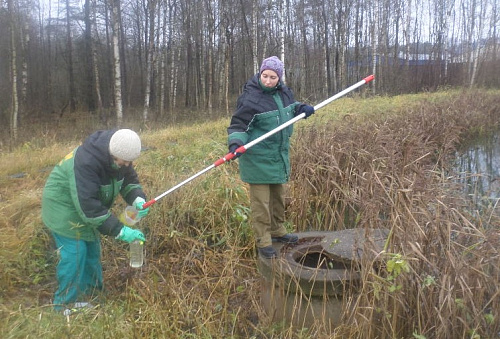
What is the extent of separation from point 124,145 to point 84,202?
45cm

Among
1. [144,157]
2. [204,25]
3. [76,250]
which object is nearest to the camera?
[76,250]

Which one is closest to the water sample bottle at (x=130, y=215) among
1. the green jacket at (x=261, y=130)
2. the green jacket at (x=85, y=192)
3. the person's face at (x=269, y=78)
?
the green jacket at (x=85, y=192)

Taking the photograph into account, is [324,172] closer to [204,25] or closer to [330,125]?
[330,125]

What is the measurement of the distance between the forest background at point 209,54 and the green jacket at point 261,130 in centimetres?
1399

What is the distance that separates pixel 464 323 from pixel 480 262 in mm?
355

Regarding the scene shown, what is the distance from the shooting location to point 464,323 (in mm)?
2213

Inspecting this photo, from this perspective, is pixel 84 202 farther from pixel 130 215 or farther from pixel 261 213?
pixel 261 213

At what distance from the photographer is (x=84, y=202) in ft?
8.97

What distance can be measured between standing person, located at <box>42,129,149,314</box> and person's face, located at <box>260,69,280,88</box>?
3.20ft

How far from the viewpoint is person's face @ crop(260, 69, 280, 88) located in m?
3.01

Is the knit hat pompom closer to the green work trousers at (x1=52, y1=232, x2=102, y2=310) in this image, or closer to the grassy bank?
the grassy bank

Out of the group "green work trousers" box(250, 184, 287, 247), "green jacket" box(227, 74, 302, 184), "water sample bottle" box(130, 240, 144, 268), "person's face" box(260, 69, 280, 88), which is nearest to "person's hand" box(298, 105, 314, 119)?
"green jacket" box(227, 74, 302, 184)

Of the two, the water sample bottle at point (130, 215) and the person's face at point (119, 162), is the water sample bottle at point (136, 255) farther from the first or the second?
the person's face at point (119, 162)

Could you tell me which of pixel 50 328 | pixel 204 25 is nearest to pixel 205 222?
pixel 50 328
